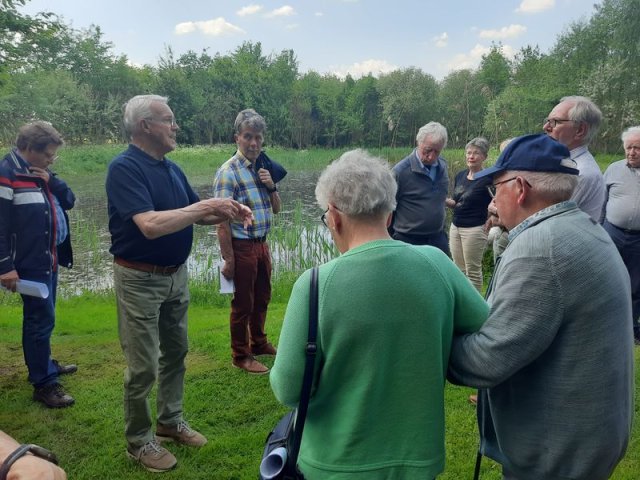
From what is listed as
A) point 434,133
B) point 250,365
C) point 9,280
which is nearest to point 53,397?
point 9,280

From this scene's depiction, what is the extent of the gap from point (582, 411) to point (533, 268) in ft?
1.51

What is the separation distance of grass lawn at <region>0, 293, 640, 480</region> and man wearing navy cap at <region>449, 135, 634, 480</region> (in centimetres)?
154

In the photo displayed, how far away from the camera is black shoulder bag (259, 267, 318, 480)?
1.39 meters

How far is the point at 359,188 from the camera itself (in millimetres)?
1451

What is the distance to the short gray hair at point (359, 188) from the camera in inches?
57.2

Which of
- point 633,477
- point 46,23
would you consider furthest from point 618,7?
point 633,477

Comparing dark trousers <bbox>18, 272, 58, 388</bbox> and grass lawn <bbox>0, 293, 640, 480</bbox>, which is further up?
dark trousers <bbox>18, 272, 58, 388</bbox>

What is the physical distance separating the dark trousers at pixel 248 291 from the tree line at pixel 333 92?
45.8 ft

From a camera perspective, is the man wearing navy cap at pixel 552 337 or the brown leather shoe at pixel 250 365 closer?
the man wearing navy cap at pixel 552 337

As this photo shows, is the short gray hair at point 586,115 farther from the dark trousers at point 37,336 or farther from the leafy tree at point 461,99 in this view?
the leafy tree at point 461,99

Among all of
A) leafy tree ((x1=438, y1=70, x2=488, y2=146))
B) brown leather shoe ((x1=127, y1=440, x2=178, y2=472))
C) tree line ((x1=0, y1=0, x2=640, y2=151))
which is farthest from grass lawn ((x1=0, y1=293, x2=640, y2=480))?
leafy tree ((x1=438, y1=70, x2=488, y2=146))

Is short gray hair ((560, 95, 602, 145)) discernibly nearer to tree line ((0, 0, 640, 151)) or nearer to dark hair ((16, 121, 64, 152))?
dark hair ((16, 121, 64, 152))

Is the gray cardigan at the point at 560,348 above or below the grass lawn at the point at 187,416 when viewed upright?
above

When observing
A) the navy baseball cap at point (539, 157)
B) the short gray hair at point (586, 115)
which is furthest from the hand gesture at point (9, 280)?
the short gray hair at point (586, 115)
